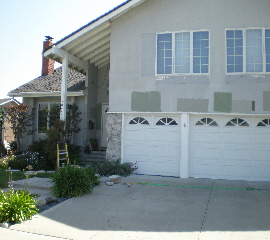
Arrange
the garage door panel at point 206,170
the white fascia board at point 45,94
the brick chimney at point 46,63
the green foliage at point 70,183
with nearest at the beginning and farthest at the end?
1. the green foliage at point 70,183
2. the garage door panel at point 206,170
3. the white fascia board at point 45,94
4. the brick chimney at point 46,63

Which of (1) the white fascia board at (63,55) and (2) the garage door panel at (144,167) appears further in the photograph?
(1) the white fascia board at (63,55)

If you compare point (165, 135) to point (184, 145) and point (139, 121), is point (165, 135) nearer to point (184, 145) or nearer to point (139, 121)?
point (184, 145)

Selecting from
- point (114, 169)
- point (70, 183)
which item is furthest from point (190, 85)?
point (70, 183)

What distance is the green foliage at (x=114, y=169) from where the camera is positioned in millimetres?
10764

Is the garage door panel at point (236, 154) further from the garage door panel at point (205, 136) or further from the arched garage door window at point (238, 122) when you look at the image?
the arched garage door window at point (238, 122)

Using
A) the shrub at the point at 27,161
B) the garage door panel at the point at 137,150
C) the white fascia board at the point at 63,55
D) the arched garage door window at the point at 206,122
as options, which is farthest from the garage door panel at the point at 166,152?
the white fascia board at the point at 63,55

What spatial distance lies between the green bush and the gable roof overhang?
21.8ft

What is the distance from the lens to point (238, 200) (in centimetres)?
771

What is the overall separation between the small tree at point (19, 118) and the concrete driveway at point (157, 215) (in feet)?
22.9

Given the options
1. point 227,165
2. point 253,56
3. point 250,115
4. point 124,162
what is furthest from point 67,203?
point 253,56

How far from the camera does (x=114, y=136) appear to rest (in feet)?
37.3

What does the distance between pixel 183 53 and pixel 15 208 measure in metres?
7.48

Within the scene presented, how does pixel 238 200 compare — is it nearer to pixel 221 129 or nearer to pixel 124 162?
pixel 221 129

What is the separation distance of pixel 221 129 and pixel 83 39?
20.4ft
